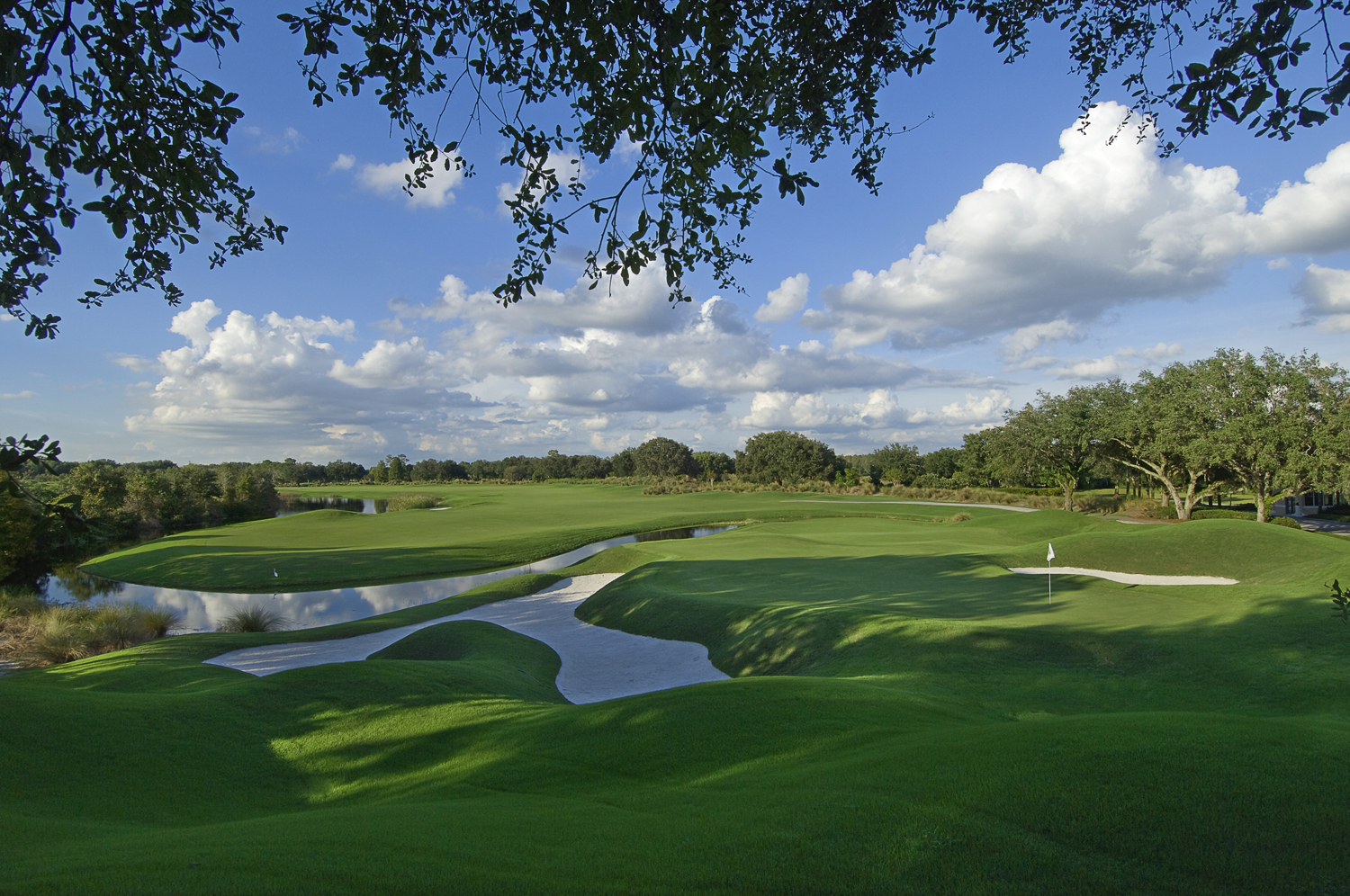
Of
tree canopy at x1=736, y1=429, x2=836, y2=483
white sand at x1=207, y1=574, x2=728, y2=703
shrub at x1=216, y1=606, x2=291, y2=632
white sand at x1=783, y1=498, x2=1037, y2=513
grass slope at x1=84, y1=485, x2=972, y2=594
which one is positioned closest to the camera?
white sand at x1=207, y1=574, x2=728, y2=703

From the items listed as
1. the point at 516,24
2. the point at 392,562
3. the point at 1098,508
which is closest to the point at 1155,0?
the point at 516,24

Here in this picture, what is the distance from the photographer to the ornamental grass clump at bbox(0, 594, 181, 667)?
17203 millimetres

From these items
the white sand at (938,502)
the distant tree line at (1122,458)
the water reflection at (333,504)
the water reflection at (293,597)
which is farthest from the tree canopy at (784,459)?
the water reflection at (293,597)

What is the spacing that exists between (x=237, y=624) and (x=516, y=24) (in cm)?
2223

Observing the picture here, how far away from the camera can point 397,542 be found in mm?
42094

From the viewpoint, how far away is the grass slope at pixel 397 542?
104 feet

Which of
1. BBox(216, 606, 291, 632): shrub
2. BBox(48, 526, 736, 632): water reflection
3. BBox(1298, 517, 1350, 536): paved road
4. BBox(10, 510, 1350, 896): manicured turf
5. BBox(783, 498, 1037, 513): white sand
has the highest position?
BBox(10, 510, 1350, 896): manicured turf

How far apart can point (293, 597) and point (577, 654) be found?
57.7 feet

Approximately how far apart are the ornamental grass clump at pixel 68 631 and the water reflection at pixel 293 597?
2648 mm

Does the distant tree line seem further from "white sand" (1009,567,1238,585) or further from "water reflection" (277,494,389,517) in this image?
"white sand" (1009,567,1238,585)

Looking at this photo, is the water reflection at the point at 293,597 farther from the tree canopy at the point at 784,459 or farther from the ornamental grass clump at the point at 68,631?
the tree canopy at the point at 784,459

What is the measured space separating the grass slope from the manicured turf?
18.6 metres

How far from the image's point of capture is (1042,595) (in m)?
17.3

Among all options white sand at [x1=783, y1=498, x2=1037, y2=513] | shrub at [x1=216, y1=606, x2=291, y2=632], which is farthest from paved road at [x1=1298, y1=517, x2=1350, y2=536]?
shrub at [x1=216, y1=606, x2=291, y2=632]
